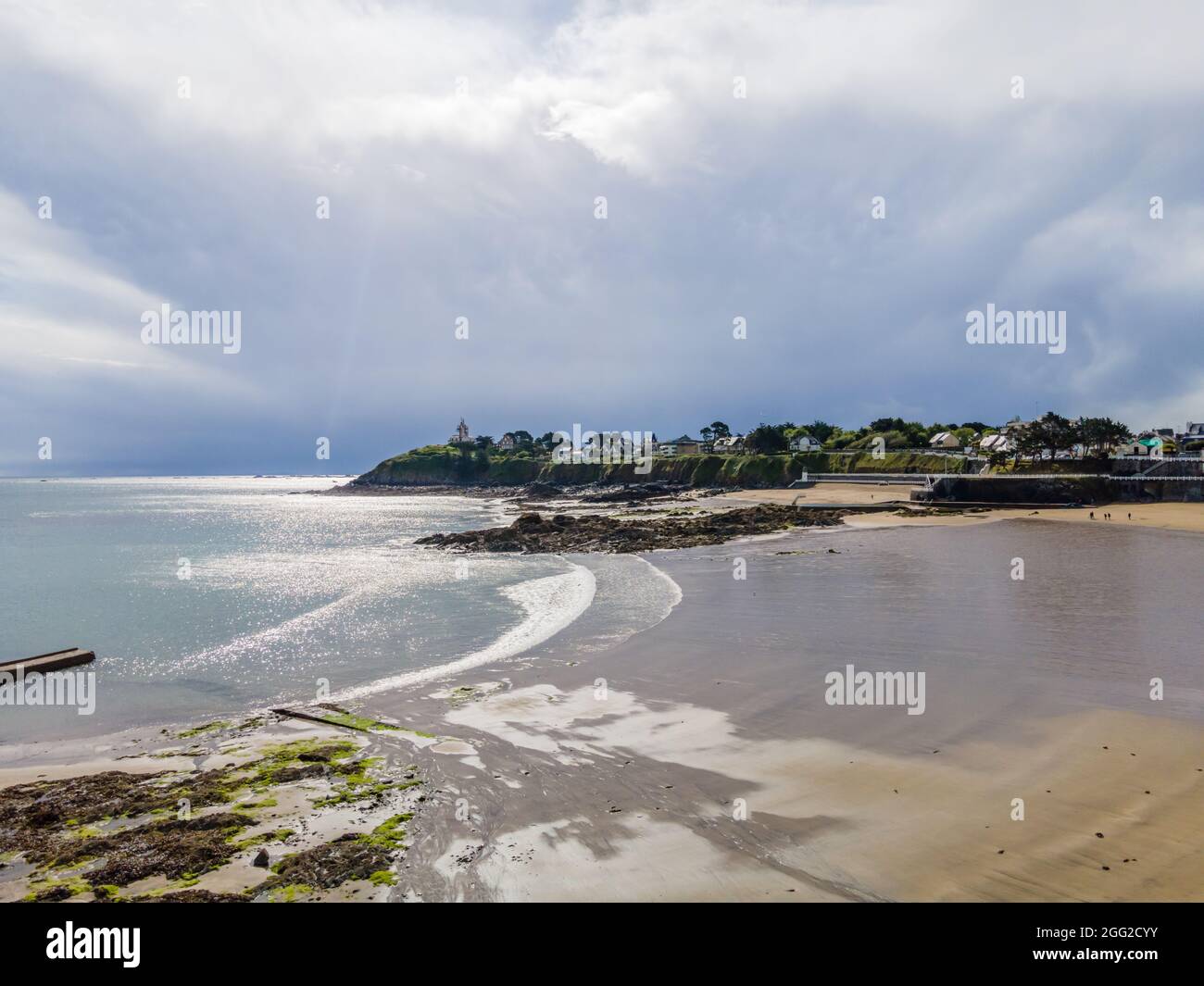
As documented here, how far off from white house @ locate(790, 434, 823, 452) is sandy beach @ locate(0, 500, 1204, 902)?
117285mm

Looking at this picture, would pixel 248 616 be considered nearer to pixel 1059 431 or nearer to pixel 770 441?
pixel 1059 431

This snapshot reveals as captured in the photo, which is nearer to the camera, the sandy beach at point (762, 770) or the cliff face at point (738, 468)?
the sandy beach at point (762, 770)

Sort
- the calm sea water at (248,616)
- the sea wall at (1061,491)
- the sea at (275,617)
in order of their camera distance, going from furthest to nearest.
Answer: the sea wall at (1061,491) → the calm sea water at (248,616) → the sea at (275,617)

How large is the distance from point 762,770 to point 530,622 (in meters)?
15.0

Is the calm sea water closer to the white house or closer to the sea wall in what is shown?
the sea wall

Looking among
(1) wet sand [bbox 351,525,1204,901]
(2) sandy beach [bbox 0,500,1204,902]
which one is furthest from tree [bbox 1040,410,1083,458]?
(1) wet sand [bbox 351,525,1204,901]

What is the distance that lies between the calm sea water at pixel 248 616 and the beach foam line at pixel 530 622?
0.47 ft

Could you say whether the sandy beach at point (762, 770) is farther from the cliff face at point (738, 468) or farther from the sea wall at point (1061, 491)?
the cliff face at point (738, 468)

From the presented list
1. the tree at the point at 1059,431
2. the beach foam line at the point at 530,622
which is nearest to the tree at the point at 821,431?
the tree at the point at 1059,431

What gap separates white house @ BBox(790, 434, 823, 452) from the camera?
135825mm

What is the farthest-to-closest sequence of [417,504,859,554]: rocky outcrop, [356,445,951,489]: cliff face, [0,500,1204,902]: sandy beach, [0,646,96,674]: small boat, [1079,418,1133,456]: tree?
[356,445,951,489]: cliff face < [1079,418,1133,456]: tree < [417,504,859,554]: rocky outcrop < [0,646,96,674]: small boat < [0,500,1204,902]: sandy beach

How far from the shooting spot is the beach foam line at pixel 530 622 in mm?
18266
